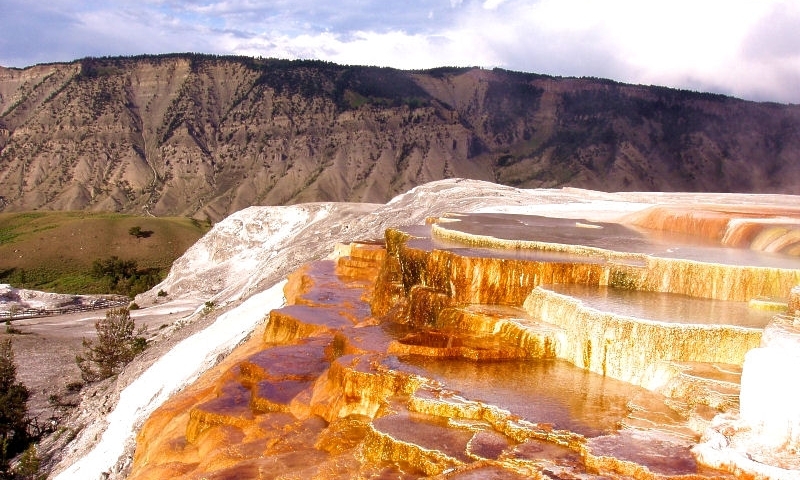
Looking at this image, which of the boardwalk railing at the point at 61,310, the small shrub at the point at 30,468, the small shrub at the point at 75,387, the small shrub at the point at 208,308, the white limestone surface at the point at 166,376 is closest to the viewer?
the white limestone surface at the point at 166,376

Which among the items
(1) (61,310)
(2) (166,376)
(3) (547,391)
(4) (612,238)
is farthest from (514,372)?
(1) (61,310)

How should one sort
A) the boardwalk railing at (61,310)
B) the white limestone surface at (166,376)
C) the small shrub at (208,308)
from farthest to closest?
the boardwalk railing at (61,310) < the small shrub at (208,308) < the white limestone surface at (166,376)

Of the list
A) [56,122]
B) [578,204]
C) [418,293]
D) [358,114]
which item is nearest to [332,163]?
[358,114]

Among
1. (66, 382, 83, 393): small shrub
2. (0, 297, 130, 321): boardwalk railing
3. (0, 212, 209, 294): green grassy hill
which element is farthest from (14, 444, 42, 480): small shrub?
(0, 212, 209, 294): green grassy hill

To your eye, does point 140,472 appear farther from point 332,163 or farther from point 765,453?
point 332,163

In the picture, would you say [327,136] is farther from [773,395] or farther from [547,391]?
[773,395]

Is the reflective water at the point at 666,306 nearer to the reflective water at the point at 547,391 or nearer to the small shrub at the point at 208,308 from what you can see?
the reflective water at the point at 547,391

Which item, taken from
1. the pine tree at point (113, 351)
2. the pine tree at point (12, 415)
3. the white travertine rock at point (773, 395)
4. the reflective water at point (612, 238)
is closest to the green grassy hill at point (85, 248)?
the pine tree at point (113, 351)
